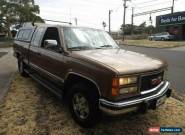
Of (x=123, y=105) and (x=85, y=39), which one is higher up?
(x=85, y=39)

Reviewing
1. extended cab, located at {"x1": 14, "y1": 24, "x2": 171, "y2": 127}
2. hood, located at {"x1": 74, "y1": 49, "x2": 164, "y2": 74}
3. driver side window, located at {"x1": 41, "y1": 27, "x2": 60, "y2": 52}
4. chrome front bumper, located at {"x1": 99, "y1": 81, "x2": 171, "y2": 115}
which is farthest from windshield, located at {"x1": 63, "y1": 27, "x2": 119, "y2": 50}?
chrome front bumper, located at {"x1": 99, "y1": 81, "x2": 171, "y2": 115}

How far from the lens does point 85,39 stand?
16.1 feet

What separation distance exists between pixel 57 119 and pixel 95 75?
4.95 ft

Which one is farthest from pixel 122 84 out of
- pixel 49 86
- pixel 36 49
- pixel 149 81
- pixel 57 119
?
pixel 36 49

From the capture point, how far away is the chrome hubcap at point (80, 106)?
401 centimetres

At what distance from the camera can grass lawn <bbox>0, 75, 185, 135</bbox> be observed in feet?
13.4

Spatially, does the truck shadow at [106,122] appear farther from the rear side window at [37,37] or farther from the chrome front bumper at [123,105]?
the rear side window at [37,37]

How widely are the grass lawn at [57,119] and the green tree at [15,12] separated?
1793 inches

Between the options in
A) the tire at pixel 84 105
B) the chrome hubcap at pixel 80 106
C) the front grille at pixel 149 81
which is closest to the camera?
the front grille at pixel 149 81

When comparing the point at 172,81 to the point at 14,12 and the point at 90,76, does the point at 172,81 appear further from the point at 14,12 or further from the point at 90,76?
the point at 14,12

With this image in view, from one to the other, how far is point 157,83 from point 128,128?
3.27 feet

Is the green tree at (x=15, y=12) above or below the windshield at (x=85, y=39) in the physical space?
above

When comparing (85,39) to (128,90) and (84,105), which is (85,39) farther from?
(128,90)

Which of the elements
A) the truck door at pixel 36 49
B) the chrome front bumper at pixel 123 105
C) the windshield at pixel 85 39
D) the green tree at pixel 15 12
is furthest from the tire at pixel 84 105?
the green tree at pixel 15 12
